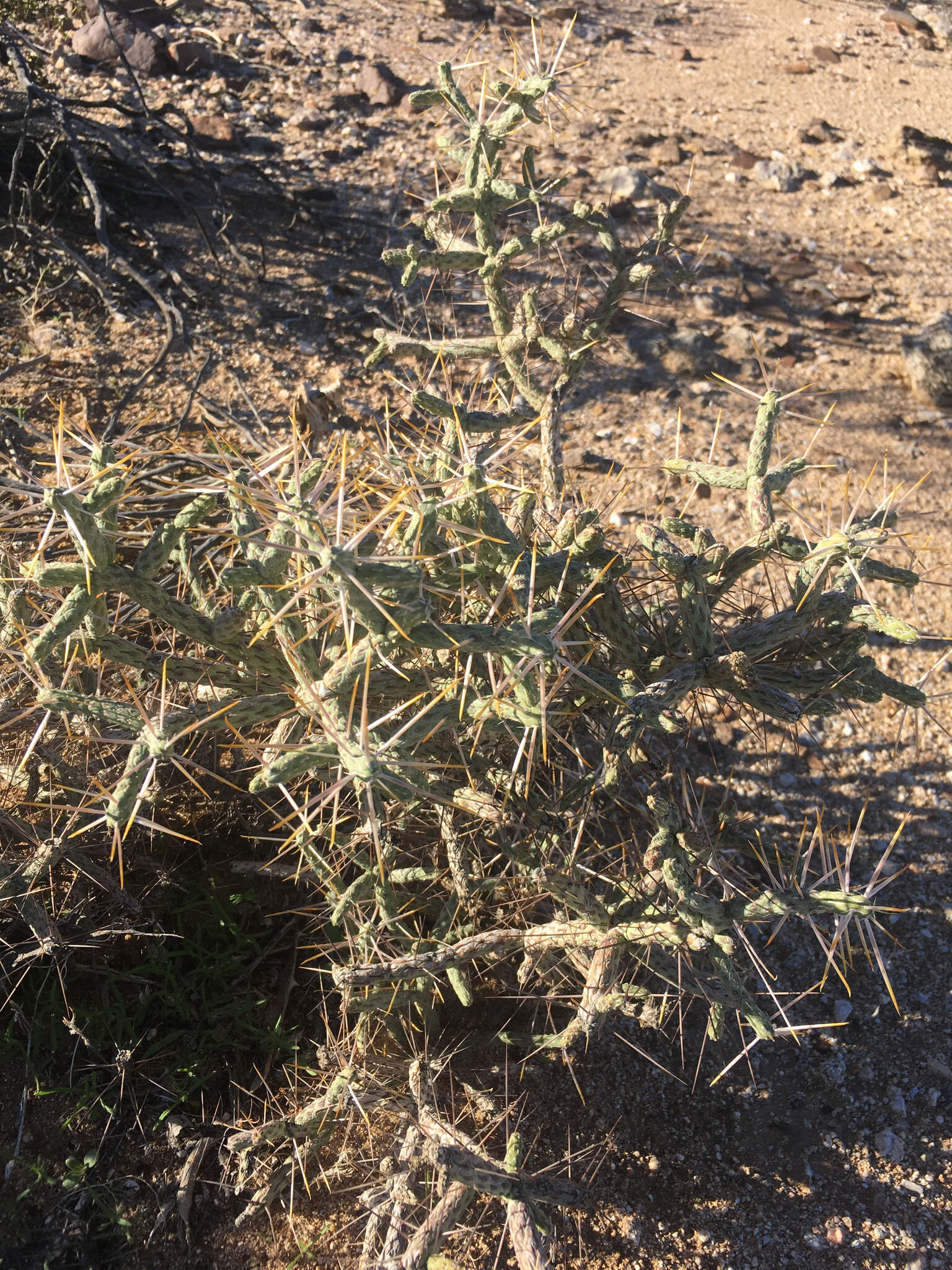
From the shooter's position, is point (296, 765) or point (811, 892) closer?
point (296, 765)

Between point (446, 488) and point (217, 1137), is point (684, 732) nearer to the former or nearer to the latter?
point (446, 488)

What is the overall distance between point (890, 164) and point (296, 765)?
4.70 meters

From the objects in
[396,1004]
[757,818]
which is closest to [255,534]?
[396,1004]

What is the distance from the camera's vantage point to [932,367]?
141 inches

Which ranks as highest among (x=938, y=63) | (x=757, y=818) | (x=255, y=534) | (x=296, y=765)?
(x=938, y=63)

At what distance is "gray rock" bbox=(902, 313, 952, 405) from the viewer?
3.59 meters

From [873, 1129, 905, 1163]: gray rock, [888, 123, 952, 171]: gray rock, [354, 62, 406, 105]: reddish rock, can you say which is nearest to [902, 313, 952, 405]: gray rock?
[888, 123, 952, 171]: gray rock

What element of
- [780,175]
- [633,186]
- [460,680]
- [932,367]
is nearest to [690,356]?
[932,367]

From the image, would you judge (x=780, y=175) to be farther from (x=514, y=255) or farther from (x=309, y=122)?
(x=514, y=255)

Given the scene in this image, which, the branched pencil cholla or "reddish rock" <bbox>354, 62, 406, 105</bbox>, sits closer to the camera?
the branched pencil cholla

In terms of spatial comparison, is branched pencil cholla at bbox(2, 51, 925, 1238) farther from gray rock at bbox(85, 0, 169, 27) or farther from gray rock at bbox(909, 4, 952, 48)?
gray rock at bbox(909, 4, 952, 48)

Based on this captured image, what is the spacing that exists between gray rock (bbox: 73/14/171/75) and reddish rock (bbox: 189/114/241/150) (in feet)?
1.62

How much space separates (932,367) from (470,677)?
2847 millimetres

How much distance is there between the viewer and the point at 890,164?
462 cm
